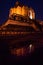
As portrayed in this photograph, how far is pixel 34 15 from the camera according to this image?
29.4 m

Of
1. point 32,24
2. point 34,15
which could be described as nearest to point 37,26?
point 32,24

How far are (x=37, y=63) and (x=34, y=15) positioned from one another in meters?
25.9

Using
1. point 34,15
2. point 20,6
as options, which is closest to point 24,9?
A: point 20,6

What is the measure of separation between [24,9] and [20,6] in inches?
43.7

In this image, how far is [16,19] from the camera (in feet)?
57.8

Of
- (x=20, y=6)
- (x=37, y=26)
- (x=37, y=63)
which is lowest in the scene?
(x=37, y=26)

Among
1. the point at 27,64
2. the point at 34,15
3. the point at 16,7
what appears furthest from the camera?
the point at 34,15

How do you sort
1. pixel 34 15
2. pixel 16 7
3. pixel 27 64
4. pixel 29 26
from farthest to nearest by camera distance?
pixel 34 15
pixel 16 7
pixel 29 26
pixel 27 64

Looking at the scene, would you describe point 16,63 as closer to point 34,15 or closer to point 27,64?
point 27,64

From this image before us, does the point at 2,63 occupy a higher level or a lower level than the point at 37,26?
higher

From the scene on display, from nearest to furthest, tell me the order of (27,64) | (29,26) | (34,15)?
(27,64), (29,26), (34,15)

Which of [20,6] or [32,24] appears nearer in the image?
[32,24]

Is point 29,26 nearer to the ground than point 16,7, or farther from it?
nearer to the ground

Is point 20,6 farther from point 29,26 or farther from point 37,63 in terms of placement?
point 37,63
